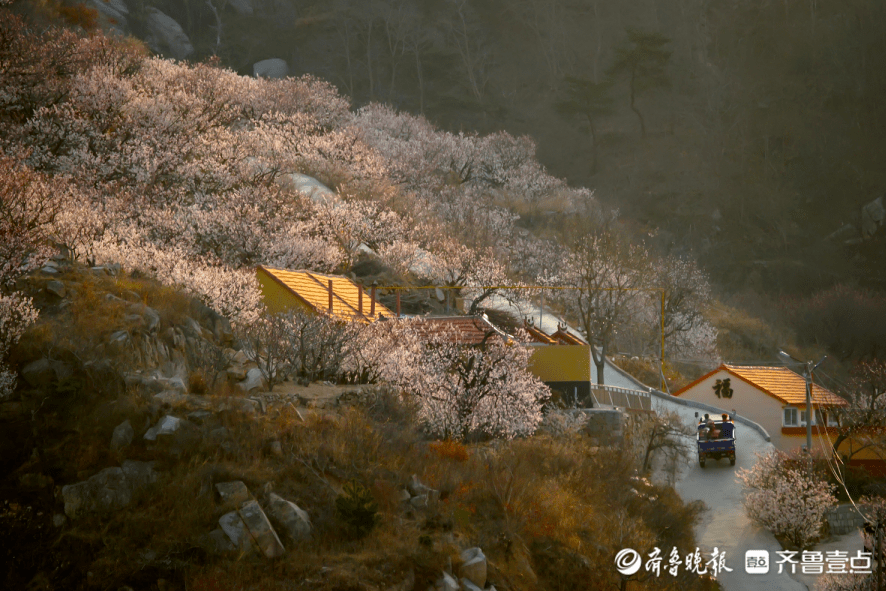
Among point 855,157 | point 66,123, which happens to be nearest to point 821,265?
point 855,157

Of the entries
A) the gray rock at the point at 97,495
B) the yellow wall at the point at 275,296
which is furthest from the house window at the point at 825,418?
the gray rock at the point at 97,495

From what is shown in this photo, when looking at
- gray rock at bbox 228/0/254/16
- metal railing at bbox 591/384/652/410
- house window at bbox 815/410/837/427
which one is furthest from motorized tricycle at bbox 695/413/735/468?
gray rock at bbox 228/0/254/16

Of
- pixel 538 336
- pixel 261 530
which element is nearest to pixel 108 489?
pixel 261 530

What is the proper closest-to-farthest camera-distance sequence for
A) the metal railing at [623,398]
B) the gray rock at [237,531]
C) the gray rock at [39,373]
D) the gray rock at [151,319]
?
the gray rock at [237,531]
the gray rock at [39,373]
the gray rock at [151,319]
the metal railing at [623,398]

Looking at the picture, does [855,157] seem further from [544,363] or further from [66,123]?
[66,123]

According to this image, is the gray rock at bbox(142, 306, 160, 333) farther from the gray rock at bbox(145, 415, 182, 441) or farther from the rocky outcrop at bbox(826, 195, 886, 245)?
the rocky outcrop at bbox(826, 195, 886, 245)

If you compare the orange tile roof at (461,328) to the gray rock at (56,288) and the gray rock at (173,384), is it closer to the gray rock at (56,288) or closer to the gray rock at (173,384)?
the gray rock at (173,384)

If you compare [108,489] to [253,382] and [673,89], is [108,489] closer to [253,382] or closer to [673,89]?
[253,382]
